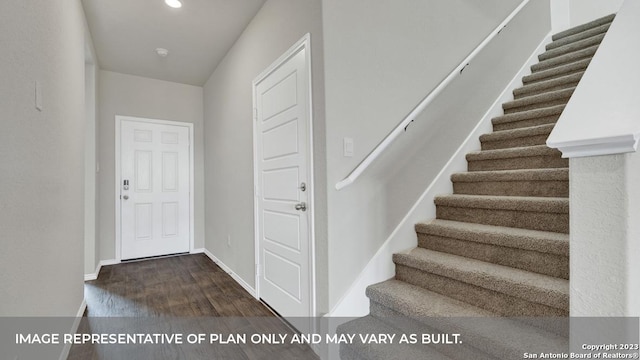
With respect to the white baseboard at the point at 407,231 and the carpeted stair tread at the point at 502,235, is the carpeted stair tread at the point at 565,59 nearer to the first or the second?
the white baseboard at the point at 407,231

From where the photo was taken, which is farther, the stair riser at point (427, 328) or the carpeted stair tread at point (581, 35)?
the carpeted stair tread at point (581, 35)

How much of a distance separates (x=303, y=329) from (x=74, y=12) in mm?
2907

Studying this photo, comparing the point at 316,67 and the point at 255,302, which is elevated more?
the point at 316,67

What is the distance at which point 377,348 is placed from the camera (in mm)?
1537

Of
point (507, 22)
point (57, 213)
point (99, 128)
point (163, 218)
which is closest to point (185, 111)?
point (99, 128)

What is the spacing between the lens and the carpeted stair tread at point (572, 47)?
2996 millimetres

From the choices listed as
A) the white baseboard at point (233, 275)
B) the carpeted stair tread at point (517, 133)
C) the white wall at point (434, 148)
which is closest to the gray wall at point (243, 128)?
the white baseboard at point (233, 275)

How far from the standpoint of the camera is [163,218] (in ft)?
14.4

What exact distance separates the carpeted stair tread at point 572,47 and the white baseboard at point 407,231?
30.6 inches

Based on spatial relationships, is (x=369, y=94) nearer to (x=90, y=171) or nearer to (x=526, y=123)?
(x=526, y=123)

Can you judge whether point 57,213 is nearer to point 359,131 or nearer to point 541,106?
point 359,131

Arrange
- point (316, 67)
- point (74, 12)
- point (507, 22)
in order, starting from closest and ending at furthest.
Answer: point (316, 67), point (74, 12), point (507, 22)

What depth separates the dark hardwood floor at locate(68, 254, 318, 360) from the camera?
1879mm

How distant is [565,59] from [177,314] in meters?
4.32
